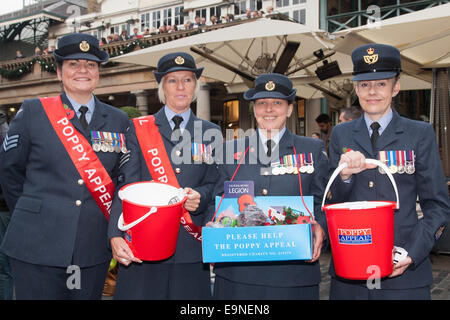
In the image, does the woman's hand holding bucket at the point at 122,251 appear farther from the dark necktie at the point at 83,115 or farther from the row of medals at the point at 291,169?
the row of medals at the point at 291,169

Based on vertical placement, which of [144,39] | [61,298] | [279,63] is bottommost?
[61,298]

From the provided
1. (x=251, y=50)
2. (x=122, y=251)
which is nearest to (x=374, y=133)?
(x=122, y=251)

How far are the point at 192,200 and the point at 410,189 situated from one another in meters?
1.35

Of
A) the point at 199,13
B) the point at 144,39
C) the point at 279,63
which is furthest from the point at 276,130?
the point at 199,13

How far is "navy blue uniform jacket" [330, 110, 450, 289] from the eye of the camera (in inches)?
91.0

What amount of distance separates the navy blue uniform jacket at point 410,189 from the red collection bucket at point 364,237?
0.32 metres

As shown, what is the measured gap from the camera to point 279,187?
9.05 ft

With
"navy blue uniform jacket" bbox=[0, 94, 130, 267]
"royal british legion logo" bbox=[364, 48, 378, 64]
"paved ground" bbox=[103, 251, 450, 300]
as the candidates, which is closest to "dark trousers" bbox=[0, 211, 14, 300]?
"paved ground" bbox=[103, 251, 450, 300]

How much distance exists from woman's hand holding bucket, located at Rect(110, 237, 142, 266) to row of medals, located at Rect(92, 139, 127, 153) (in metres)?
0.72

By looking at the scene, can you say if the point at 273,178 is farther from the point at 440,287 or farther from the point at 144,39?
the point at 144,39

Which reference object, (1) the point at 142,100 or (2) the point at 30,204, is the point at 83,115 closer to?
(2) the point at 30,204

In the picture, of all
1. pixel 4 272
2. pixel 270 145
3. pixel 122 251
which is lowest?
pixel 4 272
